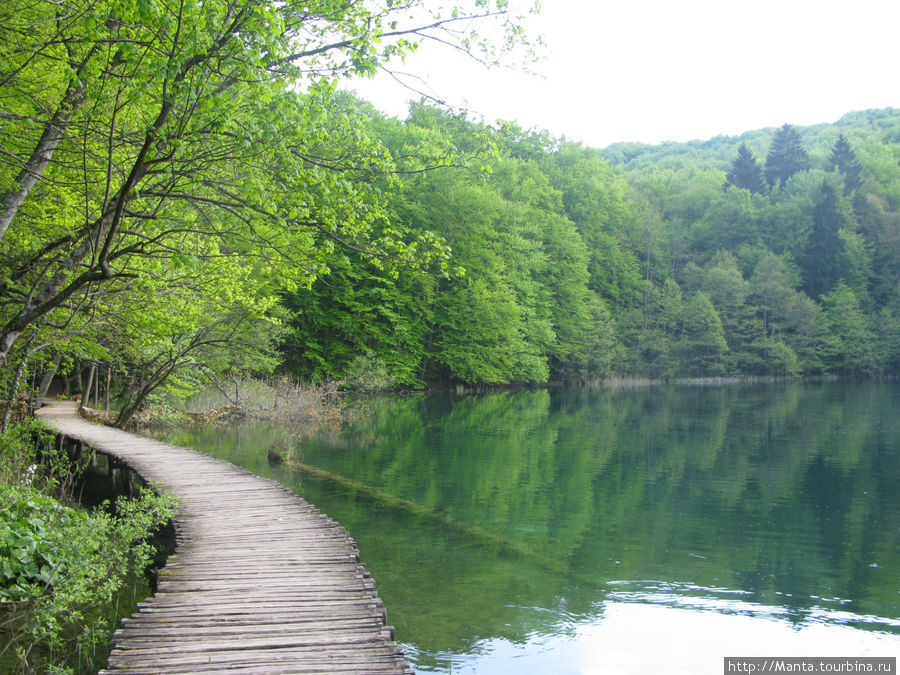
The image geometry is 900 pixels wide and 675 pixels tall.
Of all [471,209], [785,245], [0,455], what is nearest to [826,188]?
[785,245]

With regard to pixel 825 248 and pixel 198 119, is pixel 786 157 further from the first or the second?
pixel 198 119

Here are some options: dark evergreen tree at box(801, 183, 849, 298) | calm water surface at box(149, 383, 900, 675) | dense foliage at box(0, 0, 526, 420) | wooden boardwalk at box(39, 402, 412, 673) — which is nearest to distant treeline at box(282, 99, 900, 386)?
dark evergreen tree at box(801, 183, 849, 298)

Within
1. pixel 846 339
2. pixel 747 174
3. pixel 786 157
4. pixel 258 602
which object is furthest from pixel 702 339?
pixel 258 602

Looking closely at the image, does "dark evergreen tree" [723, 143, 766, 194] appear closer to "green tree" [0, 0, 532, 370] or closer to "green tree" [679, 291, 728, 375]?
"green tree" [679, 291, 728, 375]

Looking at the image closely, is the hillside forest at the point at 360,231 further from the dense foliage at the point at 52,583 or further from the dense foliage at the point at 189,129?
the dense foliage at the point at 52,583

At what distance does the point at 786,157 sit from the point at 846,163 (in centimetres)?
640

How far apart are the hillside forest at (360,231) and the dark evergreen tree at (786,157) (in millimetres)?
254

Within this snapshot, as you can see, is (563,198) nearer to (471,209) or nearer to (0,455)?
(471,209)

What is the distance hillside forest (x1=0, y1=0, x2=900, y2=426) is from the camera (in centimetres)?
550

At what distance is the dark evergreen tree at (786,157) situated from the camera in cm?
6921

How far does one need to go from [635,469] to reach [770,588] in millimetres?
7744

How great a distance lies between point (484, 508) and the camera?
1227cm

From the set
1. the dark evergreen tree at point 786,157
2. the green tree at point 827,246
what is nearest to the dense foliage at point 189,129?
the green tree at point 827,246

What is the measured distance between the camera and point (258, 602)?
570 centimetres
